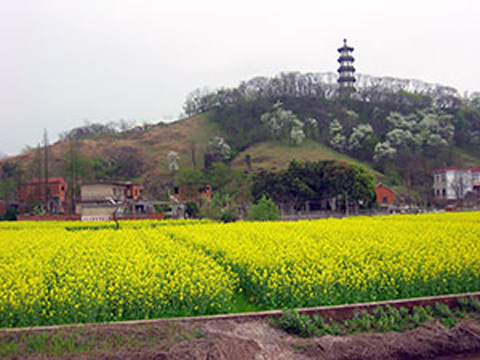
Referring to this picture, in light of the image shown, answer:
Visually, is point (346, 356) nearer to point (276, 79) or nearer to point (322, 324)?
point (322, 324)

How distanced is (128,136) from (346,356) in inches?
3800

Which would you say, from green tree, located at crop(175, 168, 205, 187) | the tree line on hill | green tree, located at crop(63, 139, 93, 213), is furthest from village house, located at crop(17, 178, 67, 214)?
the tree line on hill

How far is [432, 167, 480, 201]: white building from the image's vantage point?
2376 inches

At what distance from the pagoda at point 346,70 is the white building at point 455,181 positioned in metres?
37.3

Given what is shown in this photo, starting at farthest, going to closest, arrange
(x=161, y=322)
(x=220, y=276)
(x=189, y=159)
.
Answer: (x=189, y=159) < (x=220, y=276) < (x=161, y=322)

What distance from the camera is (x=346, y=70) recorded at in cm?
9550

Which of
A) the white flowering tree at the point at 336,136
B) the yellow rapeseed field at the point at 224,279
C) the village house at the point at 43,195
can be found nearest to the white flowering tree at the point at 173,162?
the village house at the point at 43,195

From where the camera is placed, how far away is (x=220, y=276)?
32.7 ft

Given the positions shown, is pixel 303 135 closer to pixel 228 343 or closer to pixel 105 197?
pixel 105 197

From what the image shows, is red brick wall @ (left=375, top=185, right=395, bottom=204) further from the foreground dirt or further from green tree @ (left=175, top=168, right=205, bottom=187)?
the foreground dirt

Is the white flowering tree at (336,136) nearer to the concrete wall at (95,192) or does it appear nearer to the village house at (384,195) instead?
the village house at (384,195)

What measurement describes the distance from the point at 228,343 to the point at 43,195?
5031 cm

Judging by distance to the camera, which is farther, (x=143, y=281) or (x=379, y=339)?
(x=143, y=281)

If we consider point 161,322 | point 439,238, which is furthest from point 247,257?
point 439,238
